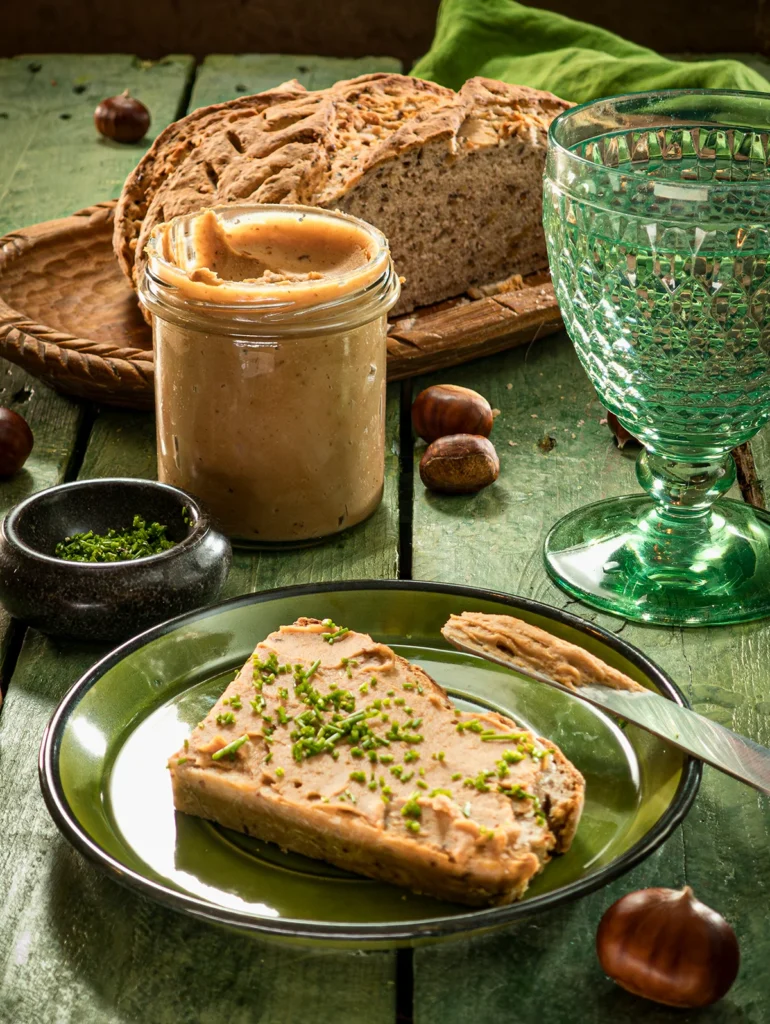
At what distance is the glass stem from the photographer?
1.58 m

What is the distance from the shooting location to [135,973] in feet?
3.27

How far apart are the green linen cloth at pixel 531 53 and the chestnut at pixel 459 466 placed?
4.02 ft

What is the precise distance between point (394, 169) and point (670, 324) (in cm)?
85

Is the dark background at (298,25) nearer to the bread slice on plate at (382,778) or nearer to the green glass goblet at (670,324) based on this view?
the green glass goblet at (670,324)

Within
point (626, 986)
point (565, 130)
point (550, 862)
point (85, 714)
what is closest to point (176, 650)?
point (85, 714)

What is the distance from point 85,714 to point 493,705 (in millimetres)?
404

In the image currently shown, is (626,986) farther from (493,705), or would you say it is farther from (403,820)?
(493,705)

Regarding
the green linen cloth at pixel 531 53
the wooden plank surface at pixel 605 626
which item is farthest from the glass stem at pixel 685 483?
the green linen cloth at pixel 531 53

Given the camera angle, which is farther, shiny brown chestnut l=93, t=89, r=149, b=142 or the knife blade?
shiny brown chestnut l=93, t=89, r=149, b=142

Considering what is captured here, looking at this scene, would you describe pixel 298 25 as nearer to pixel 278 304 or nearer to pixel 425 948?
pixel 278 304

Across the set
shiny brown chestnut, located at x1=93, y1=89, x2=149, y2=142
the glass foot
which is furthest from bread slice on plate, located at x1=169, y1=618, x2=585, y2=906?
shiny brown chestnut, located at x1=93, y1=89, x2=149, y2=142

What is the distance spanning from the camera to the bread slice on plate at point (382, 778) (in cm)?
102

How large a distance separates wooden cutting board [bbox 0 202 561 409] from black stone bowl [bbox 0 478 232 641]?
0.41 m

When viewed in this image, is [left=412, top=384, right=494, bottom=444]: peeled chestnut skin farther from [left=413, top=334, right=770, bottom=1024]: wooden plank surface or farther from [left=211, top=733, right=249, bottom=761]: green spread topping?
[left=211, top=733, right=249, bottom=761]: green spread topping
